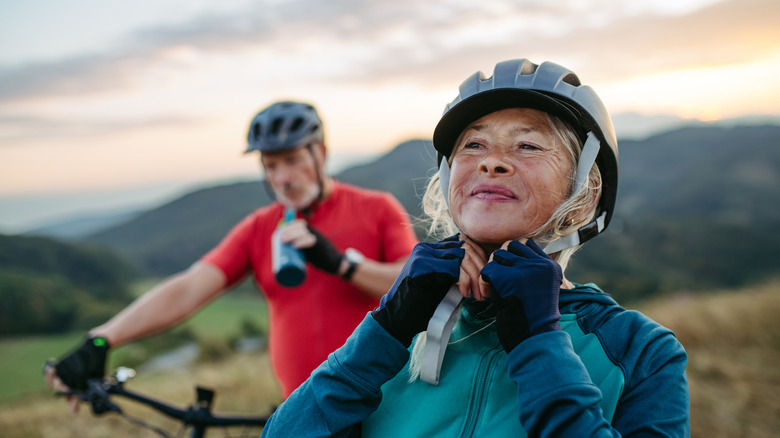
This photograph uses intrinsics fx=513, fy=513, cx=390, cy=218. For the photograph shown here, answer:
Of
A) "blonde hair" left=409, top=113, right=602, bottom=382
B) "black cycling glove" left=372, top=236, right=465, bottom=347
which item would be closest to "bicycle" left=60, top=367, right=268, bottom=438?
"blonde hair" left=409, top=113, right=602, bottom=382

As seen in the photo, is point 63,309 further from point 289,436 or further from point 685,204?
point 685,204

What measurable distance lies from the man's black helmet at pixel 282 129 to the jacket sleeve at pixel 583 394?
273cm

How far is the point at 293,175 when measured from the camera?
12.4 feet

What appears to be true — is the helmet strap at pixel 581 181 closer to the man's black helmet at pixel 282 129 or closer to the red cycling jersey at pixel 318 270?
the red cycling jersey at pixel 318 270

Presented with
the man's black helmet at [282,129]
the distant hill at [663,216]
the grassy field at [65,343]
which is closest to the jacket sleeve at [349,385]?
the man's black helmet at [282,129]

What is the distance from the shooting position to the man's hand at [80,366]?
9.89ft

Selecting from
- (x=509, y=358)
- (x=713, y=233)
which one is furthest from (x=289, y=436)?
(x=713, y=233)

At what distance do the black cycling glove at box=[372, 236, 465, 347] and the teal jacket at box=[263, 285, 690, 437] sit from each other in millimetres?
53

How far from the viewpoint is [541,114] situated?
1.79 meters

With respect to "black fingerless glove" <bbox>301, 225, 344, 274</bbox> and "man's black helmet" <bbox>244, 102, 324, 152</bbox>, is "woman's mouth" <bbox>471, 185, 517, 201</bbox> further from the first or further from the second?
"man's black helmet" <bbox>244, 102, 324, 152</bbox>

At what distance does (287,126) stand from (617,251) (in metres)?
74.6

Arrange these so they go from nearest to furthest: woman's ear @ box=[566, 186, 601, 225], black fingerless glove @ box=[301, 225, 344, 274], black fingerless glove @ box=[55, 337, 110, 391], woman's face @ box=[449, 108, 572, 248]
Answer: woman's face @ box=[449, 108, 572, 248] → woman's ear @ box=[566, 186, 601, 225] → black fingerless glove @ box=[55, 337, 110, 391] → black fingerless glove @ box=[301, 225, 344, 274]

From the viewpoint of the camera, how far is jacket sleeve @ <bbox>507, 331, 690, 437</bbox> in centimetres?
129

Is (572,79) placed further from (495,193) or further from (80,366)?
(80,366)
